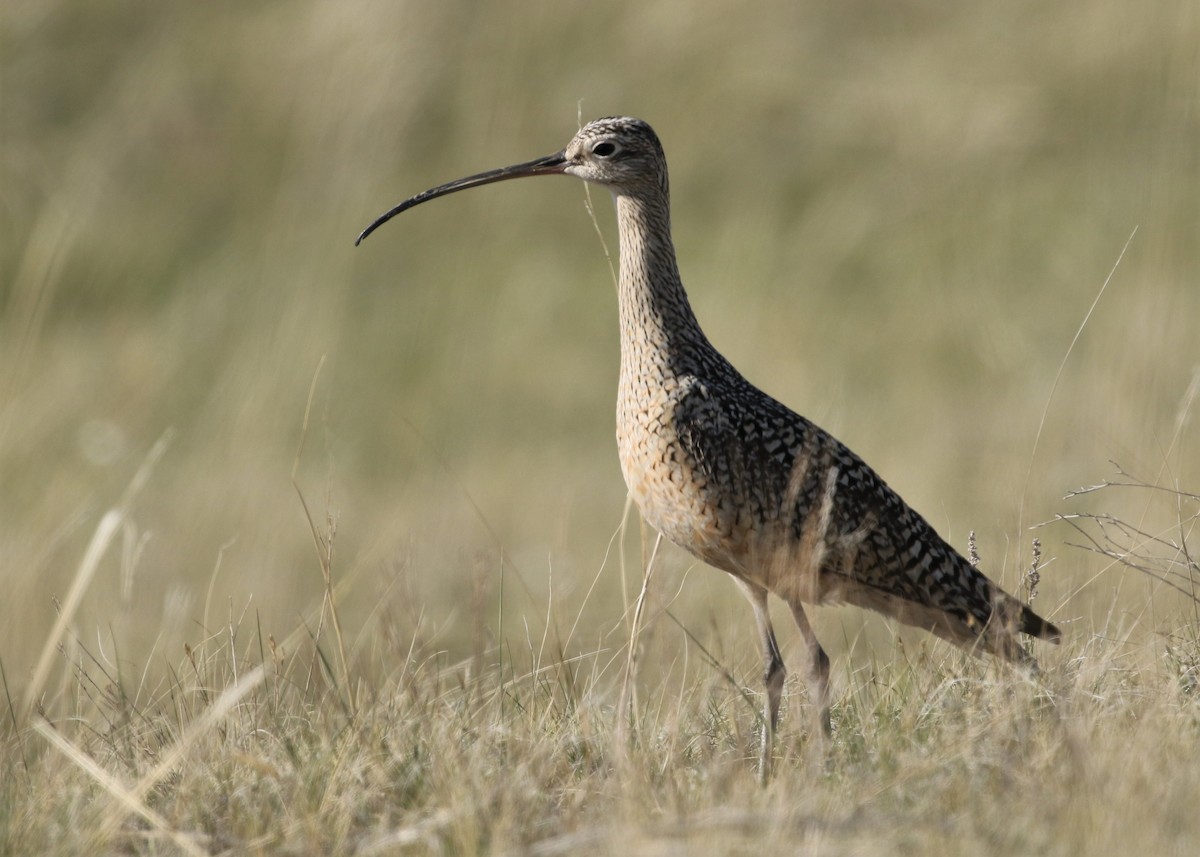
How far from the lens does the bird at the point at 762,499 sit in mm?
5109

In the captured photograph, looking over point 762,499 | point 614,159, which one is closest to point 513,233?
point 614,159

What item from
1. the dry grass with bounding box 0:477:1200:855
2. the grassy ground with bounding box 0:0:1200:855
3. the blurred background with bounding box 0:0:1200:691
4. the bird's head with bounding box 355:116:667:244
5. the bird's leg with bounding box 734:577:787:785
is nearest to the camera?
the dry grass with bounding box 0:477:1200:855

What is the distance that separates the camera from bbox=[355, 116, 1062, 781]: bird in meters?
5.11

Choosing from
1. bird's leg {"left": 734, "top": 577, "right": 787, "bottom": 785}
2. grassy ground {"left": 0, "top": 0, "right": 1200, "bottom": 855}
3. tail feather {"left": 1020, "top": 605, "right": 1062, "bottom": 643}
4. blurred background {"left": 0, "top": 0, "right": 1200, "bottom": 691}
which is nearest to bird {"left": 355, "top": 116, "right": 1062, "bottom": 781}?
bird's leg {"left": 734, "top": 577, "right": 787, "bottom": 785}

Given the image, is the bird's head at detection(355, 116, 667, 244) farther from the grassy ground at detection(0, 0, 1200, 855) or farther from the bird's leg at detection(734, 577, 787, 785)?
the grassy ground at detection(0, 0, 1200, 855)

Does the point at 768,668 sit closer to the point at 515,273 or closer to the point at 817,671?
the point at 817,671

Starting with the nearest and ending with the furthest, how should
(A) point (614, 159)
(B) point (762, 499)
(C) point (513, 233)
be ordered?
1. (B) point (762, 499)
2. (A) point (614, 159)
3. (C) point (513, 233)

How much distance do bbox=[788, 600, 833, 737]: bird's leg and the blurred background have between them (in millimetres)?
7753

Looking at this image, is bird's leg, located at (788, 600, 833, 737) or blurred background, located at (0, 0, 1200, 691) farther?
blurred background, located at (0, 0, 1200, 691)

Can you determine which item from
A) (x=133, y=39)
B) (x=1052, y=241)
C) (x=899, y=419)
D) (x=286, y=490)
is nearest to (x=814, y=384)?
(x=899, y=419)

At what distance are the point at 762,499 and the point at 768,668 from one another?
512 millimetres

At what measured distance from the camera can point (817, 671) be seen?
4.90 m

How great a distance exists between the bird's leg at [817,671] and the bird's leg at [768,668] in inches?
3.9

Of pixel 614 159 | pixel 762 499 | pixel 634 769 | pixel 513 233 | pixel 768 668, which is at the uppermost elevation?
pixel 614 159
